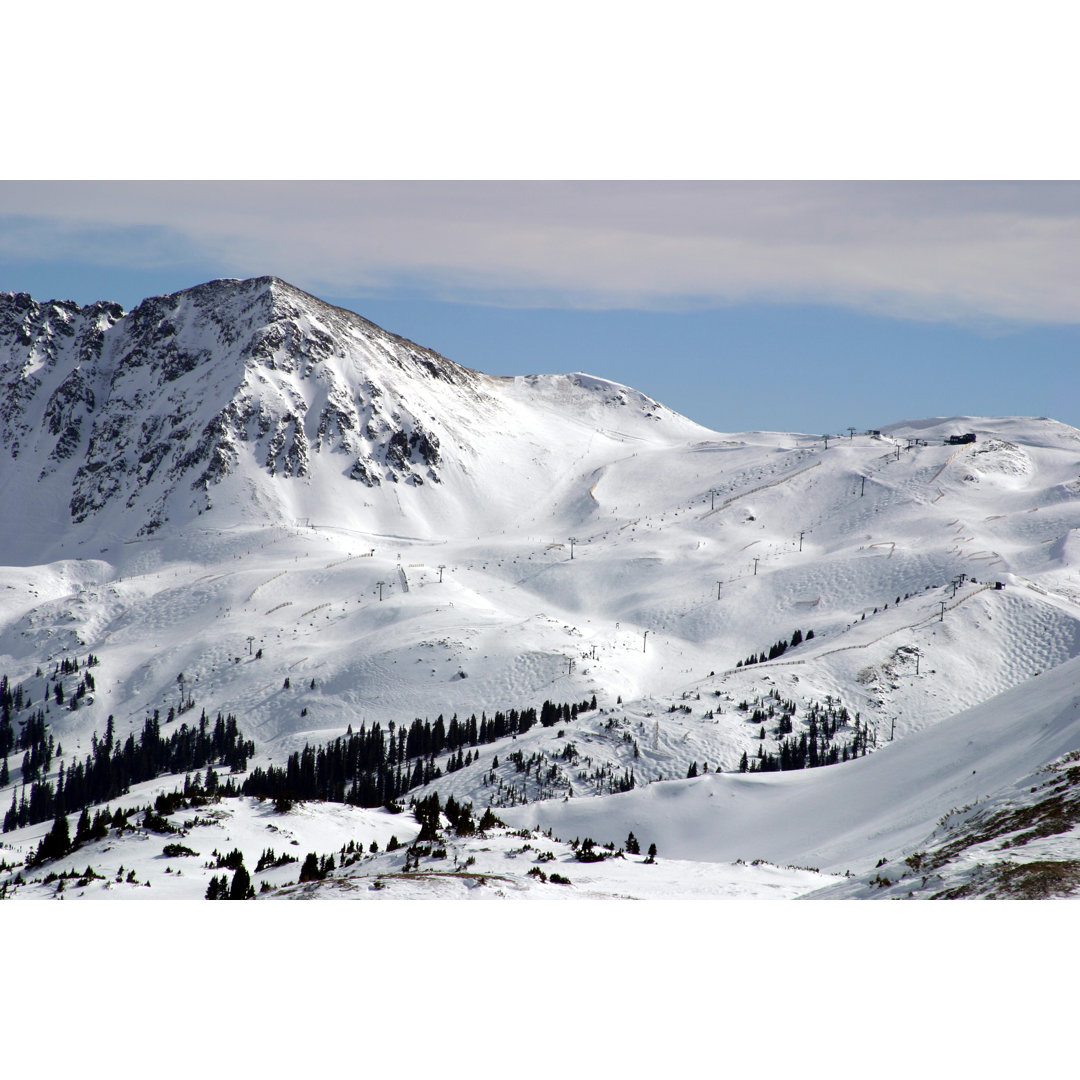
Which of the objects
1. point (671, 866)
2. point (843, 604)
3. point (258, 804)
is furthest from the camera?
point (843, 604)

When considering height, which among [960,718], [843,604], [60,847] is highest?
[843,604]

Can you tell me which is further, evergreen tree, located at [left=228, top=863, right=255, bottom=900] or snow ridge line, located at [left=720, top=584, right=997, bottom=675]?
snow ridge line, located at [left=720, top=584, right=997, bottom=675]

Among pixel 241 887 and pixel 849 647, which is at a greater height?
pixel 849 647

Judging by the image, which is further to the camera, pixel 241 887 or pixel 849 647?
pixel 849 647

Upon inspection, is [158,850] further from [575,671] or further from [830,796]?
[575,671]

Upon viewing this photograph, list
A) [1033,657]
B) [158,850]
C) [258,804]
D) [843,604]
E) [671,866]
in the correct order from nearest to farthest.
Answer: [671,866] < [158,850] < [258,804] < [1033,657] < [843,604]

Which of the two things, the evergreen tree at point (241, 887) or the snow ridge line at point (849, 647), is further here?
the snow ridge line at point (849, 647)

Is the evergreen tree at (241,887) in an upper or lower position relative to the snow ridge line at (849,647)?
lower

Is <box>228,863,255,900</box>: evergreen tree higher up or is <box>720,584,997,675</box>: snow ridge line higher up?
<box>720,584,997,675</box>: snow ridge line

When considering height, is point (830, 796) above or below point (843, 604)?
below
